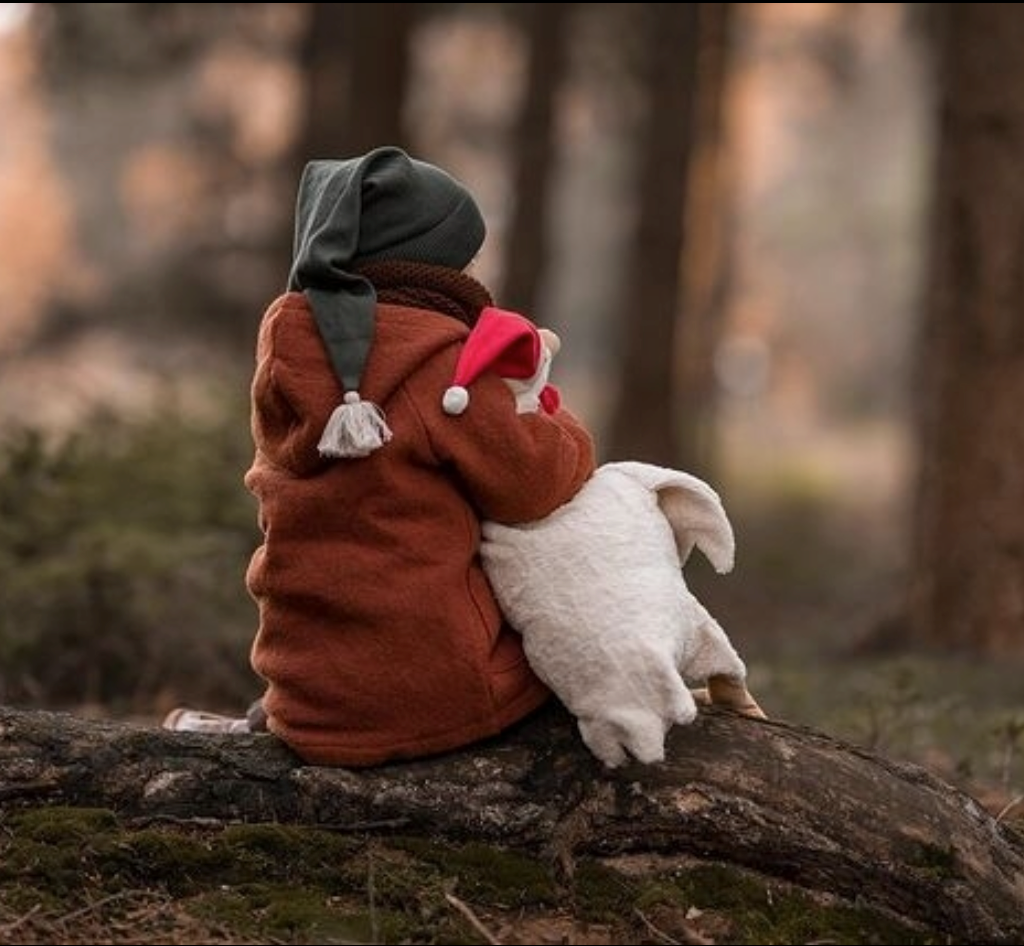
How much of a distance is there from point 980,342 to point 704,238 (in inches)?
372

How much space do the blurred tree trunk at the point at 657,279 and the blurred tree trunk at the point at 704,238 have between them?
352 millimetres

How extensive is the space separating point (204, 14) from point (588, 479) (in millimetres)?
12126

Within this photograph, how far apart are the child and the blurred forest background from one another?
1994 millimetres

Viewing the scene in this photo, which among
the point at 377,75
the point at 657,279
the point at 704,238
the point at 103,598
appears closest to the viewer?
the point at 103,598

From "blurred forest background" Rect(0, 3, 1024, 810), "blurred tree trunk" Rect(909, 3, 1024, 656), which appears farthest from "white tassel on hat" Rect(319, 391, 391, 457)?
"blurred tree trunk" Rect(909, 3, 1024, 656)

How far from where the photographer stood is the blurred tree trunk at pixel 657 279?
16.2 meters

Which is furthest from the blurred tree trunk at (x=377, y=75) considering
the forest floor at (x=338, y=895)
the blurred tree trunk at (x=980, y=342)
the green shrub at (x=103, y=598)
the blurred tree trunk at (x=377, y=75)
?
the forest floor at (x=338, y=895)

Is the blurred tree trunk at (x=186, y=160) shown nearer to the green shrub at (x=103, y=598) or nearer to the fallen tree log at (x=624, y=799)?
the green shrub at (x=103, y=598)

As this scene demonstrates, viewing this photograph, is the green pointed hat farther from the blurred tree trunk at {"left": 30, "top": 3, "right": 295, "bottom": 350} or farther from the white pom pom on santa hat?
the blurred tree trunk at {"left": 30, "top": 3, "right": 295, "bottom": 350}

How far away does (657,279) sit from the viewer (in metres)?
16.3

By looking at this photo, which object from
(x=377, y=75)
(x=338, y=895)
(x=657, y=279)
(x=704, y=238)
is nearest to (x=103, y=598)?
(x=338, y=895)

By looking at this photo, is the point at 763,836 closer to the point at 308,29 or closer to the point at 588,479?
the point at 588,479

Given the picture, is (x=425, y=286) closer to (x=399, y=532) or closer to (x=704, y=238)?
(x=399, y=532)

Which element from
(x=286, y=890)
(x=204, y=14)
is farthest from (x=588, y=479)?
(x=204, y=14)
